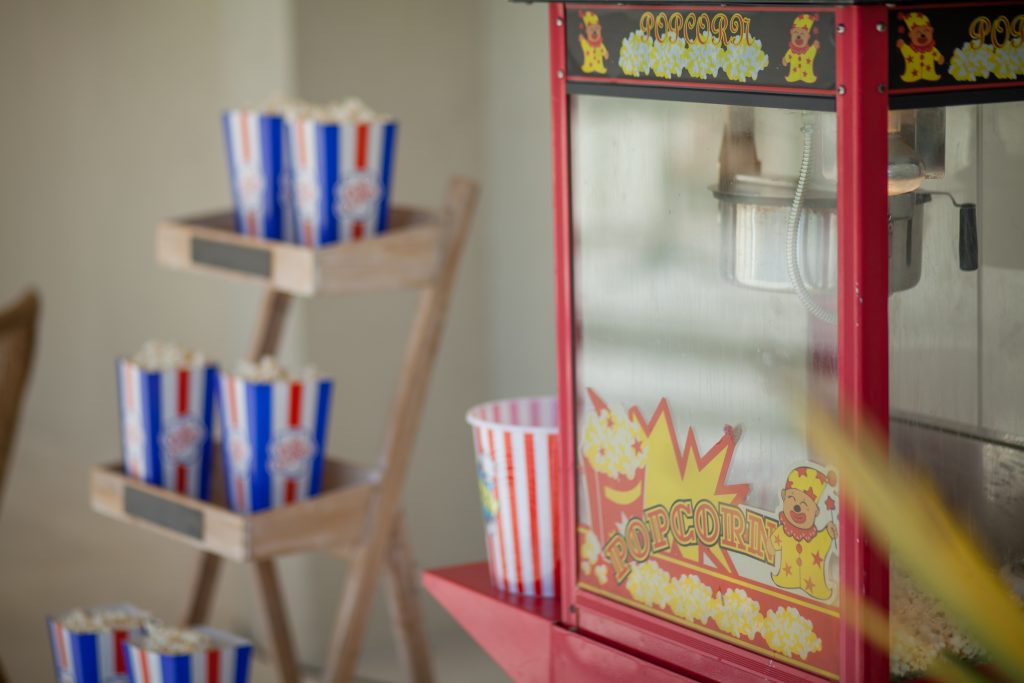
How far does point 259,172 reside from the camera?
189cm

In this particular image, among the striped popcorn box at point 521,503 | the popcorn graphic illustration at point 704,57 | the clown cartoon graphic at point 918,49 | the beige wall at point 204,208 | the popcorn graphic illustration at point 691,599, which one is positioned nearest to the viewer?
the clown cartoon graphic at point 918,49

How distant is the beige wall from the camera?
256 centimetres

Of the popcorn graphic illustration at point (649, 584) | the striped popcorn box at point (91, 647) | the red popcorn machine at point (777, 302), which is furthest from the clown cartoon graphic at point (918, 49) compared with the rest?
the striped popcorn box at point (91, 647)

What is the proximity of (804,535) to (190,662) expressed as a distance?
95 cm

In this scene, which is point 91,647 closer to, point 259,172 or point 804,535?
point 259,172

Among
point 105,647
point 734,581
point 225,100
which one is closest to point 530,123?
point 225,100

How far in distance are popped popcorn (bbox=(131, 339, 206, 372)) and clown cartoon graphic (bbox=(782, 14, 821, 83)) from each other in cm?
112

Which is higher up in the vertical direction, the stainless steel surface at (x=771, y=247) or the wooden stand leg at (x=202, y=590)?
the stainless steel surface at (x=771, y=247)

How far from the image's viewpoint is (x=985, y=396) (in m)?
1.11

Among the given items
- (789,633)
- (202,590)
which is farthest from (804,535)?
(202,590)

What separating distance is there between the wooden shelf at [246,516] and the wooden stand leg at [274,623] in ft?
0.75

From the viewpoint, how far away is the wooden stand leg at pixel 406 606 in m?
2.10

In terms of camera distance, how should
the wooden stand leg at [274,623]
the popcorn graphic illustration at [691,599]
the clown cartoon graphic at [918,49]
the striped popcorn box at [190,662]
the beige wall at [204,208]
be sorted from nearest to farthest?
the clown cartoon graphic at [918,49] < the popcorn graphic illustration at [691,599] < the striped popcorn box at [190,662] < the wooden stand leg at [274,623] < the beige wall at [204,208]

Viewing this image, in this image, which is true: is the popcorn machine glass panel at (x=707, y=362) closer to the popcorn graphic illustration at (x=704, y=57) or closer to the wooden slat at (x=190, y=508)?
the popcorn graphic illustration at (x=704, y=57)
